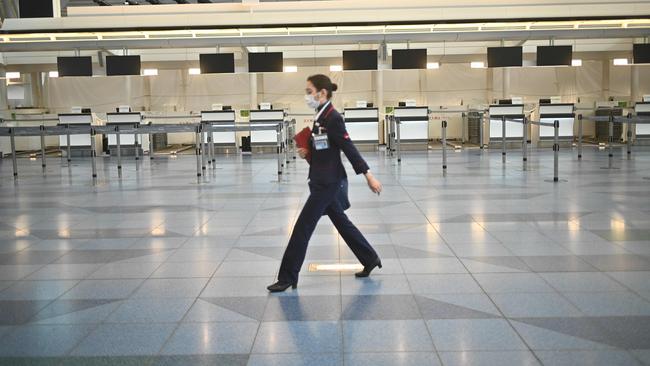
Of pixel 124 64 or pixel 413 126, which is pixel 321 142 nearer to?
pixel 124 64

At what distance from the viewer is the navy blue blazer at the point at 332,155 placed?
524 centimetres

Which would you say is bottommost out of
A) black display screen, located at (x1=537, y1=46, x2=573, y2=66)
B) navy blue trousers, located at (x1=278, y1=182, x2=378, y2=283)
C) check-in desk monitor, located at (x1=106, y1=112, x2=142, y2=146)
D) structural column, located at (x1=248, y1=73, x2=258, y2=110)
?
navy blue trousers, located at (x1=278, y1=182, x2=378, y2=283)

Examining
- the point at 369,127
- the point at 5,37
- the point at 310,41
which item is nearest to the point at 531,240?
the point at 310,41

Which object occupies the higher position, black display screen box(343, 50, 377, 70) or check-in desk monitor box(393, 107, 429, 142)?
black display screen box(343, 50, 377, 70)

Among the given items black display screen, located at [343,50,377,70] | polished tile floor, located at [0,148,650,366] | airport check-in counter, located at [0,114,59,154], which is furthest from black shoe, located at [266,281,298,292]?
airport check-in counter, located at [0,114,59,154]

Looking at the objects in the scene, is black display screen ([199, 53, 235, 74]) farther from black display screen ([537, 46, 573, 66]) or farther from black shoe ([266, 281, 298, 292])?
black shoe ([266, 281, 298, 292])

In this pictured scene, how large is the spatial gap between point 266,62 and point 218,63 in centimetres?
151

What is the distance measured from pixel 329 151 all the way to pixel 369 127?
61.5 feet

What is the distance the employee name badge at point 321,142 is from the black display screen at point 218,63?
17279 millimetres

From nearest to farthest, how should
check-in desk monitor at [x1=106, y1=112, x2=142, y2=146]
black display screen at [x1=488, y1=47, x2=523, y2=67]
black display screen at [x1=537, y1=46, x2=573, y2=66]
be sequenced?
black display screen at [x1=537, y1=46, x2=573, y2=66]
black display screen at [x1=488, y1=47, x2=523, y2=67]
check-in desk monitor at [x1=106, y1=112, x2=142, y2=146]

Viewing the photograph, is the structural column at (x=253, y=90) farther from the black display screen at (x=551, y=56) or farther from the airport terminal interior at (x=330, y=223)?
the black display screen at (x=551, y=56)

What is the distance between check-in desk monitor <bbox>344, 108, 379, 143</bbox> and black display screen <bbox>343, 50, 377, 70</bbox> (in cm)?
213

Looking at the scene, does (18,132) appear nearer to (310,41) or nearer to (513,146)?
(310,41)

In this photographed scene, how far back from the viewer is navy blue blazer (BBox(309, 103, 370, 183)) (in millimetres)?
5242
